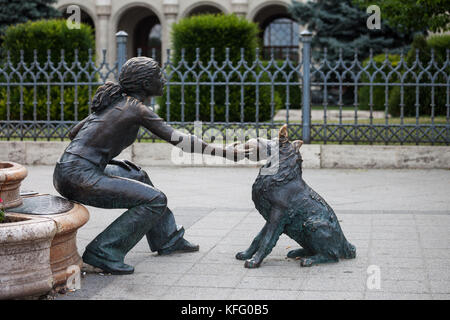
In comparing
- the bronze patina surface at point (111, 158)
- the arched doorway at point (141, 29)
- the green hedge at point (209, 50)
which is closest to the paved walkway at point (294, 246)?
the bronze patina surface at point (111, 158)

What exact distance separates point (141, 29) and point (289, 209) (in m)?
35.7

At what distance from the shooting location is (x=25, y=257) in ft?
13.5

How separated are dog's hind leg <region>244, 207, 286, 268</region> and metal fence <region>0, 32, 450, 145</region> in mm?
6066

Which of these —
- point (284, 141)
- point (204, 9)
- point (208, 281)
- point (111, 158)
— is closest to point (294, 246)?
point (284, 141)

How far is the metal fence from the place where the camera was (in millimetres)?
11016

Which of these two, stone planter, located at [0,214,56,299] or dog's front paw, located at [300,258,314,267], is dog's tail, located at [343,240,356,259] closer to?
dog's front paw, located at [300,258,314,267]

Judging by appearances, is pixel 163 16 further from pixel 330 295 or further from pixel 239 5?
pixel 330 295

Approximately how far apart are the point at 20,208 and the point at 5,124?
7939mm

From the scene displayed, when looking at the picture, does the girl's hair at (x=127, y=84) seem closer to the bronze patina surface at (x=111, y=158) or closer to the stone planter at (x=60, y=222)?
the bronze patina surface at (x=111, y=158)

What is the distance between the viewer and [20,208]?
15.0ft

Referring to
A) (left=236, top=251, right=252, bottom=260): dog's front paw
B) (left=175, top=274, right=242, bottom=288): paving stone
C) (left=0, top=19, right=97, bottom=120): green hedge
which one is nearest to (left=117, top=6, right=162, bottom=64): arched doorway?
(left=0, top=19, right=97, bottom=120): green hedge

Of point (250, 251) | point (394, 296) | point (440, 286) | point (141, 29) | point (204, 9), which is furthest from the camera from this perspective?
point (141, 29)

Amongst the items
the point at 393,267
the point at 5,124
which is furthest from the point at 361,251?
the point at 5,124
